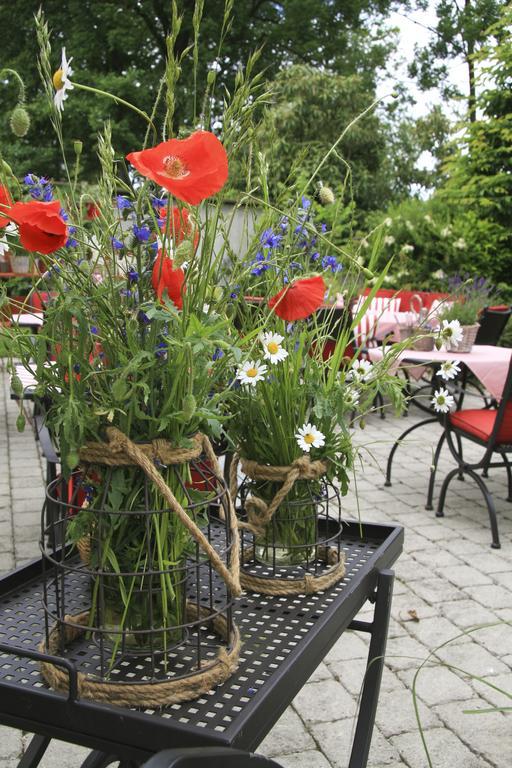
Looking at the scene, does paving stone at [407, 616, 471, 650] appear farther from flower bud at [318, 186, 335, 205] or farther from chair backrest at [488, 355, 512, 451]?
flower bud at [318, 186, 335, 205]

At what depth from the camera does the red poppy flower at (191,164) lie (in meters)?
0.87

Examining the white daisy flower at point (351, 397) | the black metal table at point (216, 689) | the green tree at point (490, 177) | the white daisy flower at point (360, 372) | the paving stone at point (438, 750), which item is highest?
the green tree at point (490, 177)

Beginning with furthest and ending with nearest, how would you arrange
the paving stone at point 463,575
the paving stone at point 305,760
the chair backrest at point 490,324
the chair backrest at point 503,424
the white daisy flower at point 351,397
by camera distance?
the chair backrest at point 490,324 → the chair backrest at point 503,424 → the paving stone at point 463,575 → the paving stone at point 305,760 → the white daisy flower at point 351,397

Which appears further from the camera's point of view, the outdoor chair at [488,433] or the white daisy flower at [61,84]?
the outdoor chair at [488,433]

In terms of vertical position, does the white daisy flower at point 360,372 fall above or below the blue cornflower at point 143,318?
below

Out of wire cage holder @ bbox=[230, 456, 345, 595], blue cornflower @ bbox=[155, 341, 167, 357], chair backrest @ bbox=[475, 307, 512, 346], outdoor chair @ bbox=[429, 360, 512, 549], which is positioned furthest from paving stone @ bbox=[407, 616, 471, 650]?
chair backrest @ bbox=[475, 307, 512, 346]


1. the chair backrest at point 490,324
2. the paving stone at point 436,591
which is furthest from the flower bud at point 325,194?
the chair backrest at point 490,324

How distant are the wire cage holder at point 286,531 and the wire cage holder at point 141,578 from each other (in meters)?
0.23

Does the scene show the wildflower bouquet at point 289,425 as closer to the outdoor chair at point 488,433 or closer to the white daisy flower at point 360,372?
the white daisy flower at point 360,372

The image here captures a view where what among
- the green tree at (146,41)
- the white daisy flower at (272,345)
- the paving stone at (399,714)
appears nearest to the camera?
the white daisy flower at (272,345)

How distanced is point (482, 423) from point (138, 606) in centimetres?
343

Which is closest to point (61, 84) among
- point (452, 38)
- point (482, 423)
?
point (482, 423)

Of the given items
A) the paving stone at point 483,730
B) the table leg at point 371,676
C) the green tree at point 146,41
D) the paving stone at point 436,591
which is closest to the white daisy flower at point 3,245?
the table leg at point 371,676

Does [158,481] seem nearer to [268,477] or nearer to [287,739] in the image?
[268,477]
